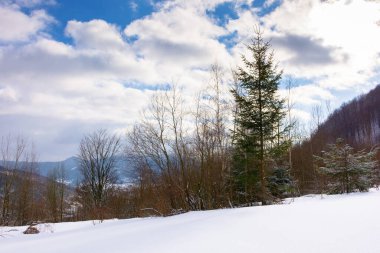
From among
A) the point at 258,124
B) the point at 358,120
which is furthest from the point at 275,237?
the point at 358,120

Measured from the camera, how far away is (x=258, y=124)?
13703 millimetres

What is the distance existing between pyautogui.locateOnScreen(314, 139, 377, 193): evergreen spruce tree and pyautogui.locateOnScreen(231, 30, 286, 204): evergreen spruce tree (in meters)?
3.33

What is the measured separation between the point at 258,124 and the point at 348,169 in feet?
16.9

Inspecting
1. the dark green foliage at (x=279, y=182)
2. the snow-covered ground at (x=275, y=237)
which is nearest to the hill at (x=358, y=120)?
the dark green foliage at (x=279, y=182)

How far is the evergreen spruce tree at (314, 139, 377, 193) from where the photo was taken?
1481 cm

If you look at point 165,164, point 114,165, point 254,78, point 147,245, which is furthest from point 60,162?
point 147,245

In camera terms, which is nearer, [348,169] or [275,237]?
[275,237]

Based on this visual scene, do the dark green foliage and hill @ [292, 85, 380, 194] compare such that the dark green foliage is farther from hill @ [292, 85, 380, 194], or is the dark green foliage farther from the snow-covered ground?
hill @ [292, 85, 380, 194]

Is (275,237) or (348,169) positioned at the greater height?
(348,169)

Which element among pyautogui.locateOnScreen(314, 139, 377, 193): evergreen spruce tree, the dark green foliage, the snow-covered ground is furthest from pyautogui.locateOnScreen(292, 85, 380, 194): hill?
the snow-covered ground

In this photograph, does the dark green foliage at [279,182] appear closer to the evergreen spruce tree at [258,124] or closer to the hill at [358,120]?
the evergreen spruce tree at [258,124]

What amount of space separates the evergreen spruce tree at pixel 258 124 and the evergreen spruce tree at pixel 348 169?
3332mm

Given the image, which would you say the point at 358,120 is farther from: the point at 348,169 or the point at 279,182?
the point at 279,182

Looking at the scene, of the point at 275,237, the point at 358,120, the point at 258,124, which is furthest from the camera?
the point at 358,120
